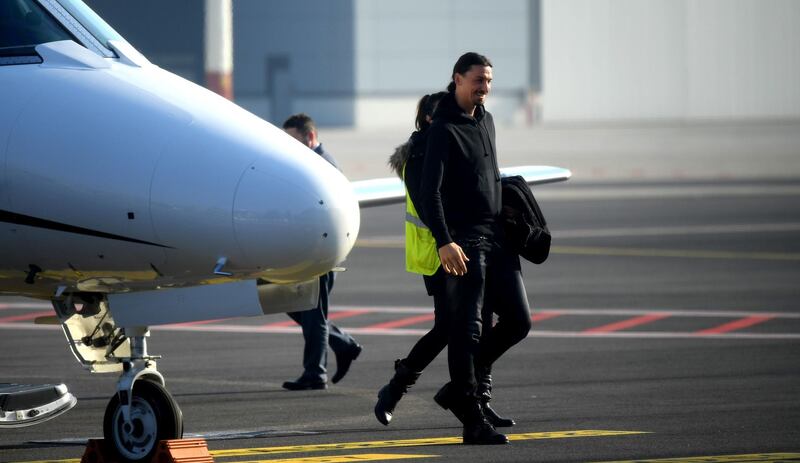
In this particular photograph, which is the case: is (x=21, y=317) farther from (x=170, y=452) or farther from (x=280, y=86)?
(x=280, y=86)

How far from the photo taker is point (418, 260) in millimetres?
9266

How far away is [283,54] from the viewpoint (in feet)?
190

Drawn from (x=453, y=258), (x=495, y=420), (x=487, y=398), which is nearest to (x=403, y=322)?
(x=495, y=420)

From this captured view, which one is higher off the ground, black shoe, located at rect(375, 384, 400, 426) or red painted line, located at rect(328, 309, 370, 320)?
black shoe, located at rect(375, 384, 400, 426)

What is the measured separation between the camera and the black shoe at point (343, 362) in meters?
11.8

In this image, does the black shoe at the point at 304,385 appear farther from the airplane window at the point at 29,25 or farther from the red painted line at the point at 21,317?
the red painted line at the point at 21,317

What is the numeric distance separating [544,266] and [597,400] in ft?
33.9

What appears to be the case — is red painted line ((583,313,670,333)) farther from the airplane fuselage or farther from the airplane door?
the airplane door

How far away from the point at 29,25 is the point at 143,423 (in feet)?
7.07

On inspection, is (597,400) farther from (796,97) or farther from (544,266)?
(796,97)

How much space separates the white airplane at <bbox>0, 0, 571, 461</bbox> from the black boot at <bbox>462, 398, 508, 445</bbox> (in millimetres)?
1450

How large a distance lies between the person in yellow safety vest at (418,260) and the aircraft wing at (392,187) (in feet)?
6.29

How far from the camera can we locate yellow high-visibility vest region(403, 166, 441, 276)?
9.22m

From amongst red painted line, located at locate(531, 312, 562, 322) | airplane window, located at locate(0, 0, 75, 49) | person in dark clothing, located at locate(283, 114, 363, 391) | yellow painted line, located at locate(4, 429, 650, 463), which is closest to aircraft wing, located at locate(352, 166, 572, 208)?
person in dark clothing, located at locate(283, 114, 363, 391)
